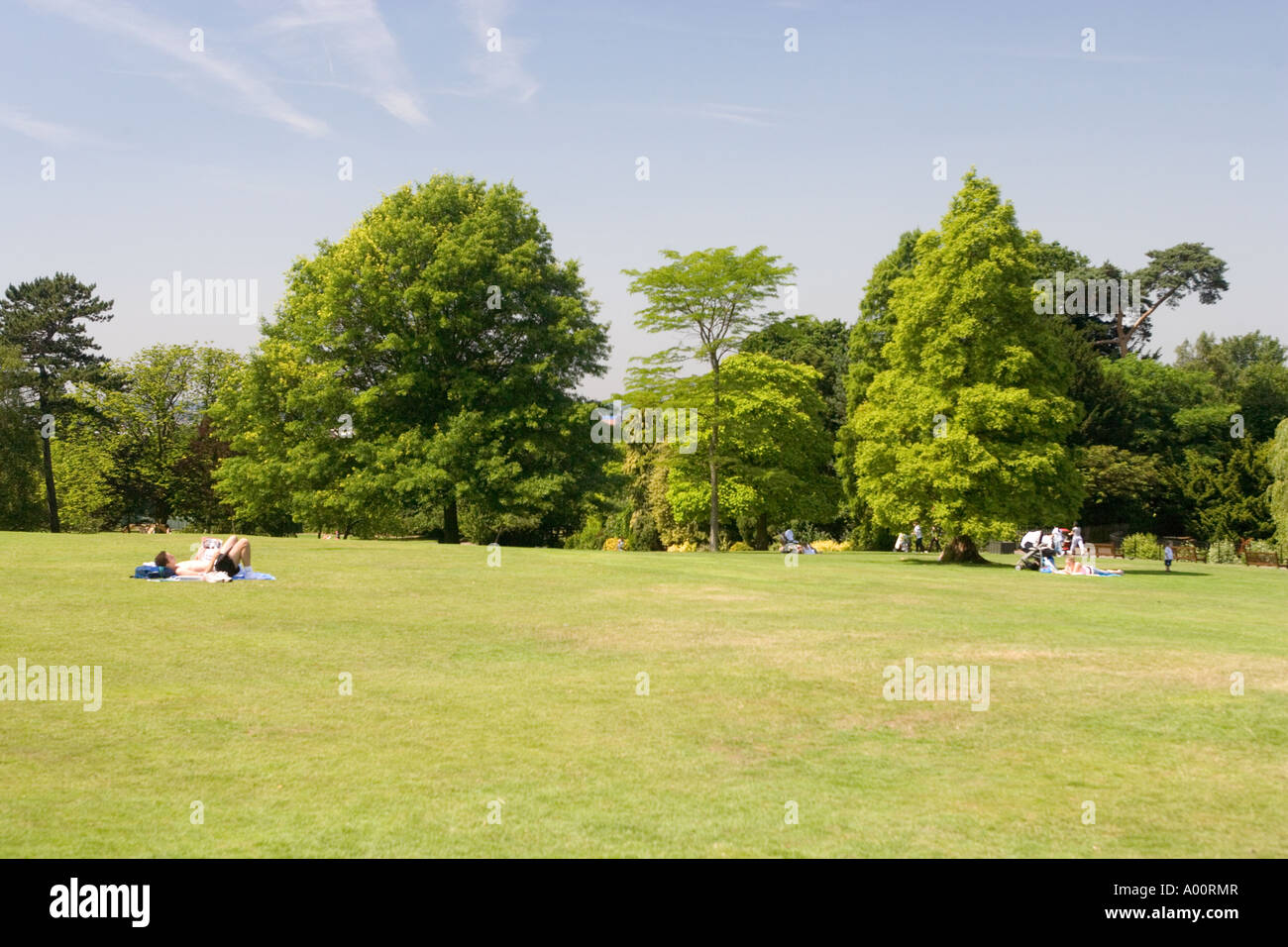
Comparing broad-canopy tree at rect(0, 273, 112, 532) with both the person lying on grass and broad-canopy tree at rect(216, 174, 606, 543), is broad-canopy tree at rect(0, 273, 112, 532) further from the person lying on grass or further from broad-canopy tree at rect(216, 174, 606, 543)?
the person lying on grass

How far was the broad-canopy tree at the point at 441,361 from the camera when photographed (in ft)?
164

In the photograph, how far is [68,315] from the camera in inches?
3041

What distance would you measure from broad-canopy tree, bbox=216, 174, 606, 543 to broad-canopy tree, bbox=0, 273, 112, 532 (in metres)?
28.1

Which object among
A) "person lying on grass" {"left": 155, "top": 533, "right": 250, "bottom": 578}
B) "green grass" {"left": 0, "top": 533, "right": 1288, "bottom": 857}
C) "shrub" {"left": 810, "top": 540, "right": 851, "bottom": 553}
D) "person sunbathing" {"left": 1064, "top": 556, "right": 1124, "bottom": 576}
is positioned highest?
"person lying on grass" {"left": 155, "top": 533, "right": 250, "bottom": 578}

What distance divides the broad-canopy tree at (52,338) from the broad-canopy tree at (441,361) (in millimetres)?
28146

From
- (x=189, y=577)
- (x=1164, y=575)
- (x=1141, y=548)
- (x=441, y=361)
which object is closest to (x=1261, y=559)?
(x=1141, y=548)

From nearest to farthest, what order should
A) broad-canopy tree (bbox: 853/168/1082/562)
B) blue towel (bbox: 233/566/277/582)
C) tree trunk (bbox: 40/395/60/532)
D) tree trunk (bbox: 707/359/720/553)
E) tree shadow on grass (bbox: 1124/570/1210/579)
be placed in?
blue towel (bbox: 233/566/277/582), tree shadow on grass (bbox: 1124/570/1210/579), broad-canopy tree (bbox: 853/168/1082/562), tree trunk (bbox: 707/359/720/553), tree trunk (bbox: 40/395/60/532)

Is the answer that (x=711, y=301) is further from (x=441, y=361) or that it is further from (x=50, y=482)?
(x=50, y=482)

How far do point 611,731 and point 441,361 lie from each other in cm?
4304

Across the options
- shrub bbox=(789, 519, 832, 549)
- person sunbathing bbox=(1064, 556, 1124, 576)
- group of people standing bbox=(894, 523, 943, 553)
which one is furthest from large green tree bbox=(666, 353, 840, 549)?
person sunbathing bbox=(1064, 556, 1124, 576)

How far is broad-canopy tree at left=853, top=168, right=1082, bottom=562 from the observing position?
41656mm

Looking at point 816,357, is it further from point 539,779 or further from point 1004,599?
point 539,779
